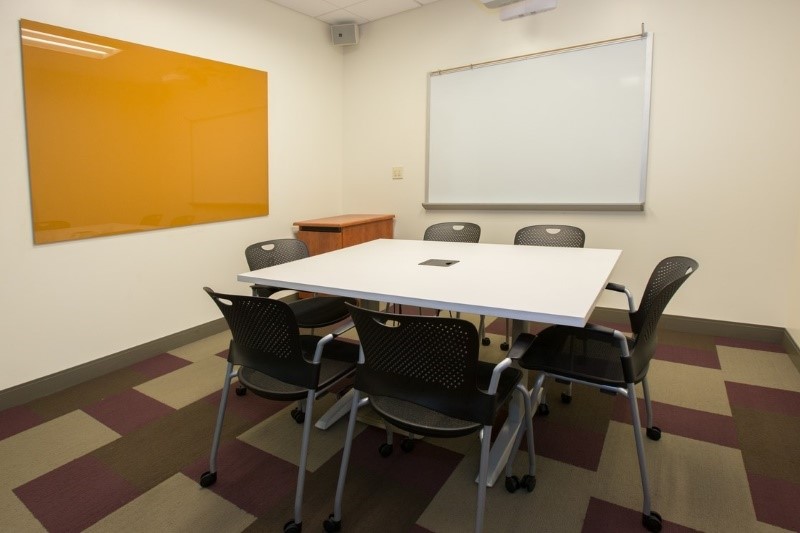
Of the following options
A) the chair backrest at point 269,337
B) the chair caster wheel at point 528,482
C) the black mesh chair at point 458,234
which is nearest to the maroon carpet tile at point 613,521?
the chair caster wheel at point 528,482

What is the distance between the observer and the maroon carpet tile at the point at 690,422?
7.27 ft

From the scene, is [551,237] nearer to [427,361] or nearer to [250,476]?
[427,361]

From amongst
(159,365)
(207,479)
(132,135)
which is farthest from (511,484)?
(132,135)

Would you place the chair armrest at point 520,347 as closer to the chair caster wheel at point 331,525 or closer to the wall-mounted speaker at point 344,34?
the chair caster wheel at point 331,525

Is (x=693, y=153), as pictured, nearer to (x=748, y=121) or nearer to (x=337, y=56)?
(x=748, y=121)

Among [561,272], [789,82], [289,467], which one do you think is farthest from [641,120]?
[289,467]

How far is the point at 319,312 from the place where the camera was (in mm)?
2680

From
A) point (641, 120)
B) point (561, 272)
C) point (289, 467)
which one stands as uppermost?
point (641, 120)

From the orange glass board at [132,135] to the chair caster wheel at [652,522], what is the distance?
3247 millimetres

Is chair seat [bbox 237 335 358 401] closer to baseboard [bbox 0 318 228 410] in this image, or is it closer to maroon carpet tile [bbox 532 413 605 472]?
maroon carpet tile [bbox 532 413 605 472]

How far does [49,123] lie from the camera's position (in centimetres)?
265

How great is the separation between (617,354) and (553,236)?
4.63 feet

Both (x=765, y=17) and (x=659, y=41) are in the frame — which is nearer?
(x=765, y=17)

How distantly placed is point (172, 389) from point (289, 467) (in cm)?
117
